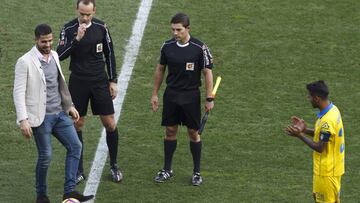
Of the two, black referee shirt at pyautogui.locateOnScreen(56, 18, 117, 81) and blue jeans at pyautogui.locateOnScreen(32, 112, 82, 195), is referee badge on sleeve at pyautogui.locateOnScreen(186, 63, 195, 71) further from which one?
blue jeans at pyautogui.locateOnScreen(32, 112, 82, 195)

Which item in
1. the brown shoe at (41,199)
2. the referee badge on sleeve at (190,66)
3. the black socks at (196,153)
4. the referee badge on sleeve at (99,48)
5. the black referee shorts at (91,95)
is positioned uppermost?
the referee badge on sleeve at (99,48)

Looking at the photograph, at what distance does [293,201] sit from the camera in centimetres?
1096

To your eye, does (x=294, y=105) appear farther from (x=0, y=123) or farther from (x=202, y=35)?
(x=0, y=123)

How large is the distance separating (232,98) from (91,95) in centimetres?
307

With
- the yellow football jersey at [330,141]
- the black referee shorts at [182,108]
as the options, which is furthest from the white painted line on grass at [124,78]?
the yellow football jersey at [330,141]

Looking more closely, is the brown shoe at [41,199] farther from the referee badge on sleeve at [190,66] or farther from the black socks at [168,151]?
the referee badge on sleeve at [190,66]

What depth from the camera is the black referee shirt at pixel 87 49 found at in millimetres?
10977

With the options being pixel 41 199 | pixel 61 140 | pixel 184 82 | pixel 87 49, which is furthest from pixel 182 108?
pixel 41 199

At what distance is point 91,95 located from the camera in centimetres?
1124

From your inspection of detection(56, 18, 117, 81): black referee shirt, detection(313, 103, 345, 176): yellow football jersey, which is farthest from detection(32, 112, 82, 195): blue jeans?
detection(313, 103, 345, 176): yellow football jersey

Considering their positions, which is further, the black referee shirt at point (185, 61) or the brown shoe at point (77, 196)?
the black referee shirt at point (185, 61)

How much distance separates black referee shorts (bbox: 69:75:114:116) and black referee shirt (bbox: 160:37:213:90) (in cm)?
79

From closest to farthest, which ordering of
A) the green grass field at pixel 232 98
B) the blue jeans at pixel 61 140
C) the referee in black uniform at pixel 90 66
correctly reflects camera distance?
1. the blue jeans at pixel 61 140
2. the referee in black uniform at pixel 90 66
3. the green grass field at pixel 232 98

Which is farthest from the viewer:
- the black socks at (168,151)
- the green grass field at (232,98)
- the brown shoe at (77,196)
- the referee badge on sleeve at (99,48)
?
the black socks at (168,151)
